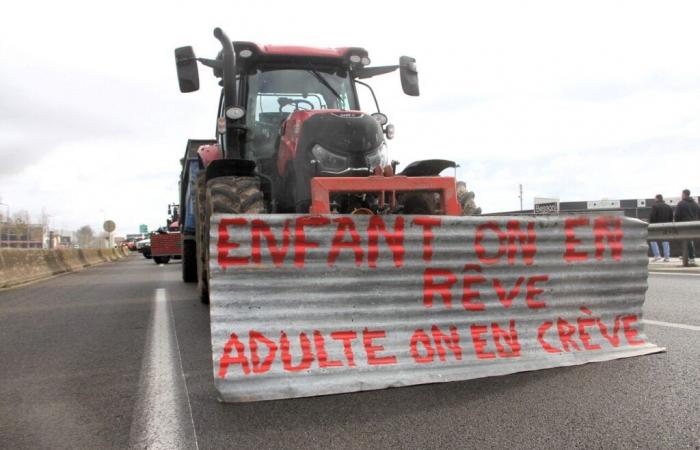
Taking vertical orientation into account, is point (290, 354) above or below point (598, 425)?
above

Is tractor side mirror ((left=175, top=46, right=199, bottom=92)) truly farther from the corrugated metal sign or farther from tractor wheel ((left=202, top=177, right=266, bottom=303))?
the corrugated metal sign

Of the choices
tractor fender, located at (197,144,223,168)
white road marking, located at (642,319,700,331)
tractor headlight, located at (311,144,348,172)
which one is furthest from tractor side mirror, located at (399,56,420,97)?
white road marking, located at (642,319,700,331)

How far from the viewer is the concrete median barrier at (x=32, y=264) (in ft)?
40.7

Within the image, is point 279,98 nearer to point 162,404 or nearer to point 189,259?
point 162,404

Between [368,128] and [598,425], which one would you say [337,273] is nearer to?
[598,425]

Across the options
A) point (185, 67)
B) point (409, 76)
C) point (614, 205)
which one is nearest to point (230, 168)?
point (185, 67)

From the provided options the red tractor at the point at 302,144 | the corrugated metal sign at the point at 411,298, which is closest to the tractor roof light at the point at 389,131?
the red tractor at the point at 302,144

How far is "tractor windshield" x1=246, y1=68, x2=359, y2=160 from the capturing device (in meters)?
6.25

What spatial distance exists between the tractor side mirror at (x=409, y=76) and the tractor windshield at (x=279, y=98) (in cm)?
63

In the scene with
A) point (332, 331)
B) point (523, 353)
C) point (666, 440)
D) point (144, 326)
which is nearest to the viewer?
point (666, 440)

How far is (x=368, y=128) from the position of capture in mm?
5312

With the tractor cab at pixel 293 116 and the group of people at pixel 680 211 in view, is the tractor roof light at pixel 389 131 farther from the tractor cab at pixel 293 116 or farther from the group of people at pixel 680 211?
the group of people at pixel 680 211

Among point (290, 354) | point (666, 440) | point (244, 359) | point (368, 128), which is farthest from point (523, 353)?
point (368, 128)

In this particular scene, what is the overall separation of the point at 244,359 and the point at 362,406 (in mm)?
720
